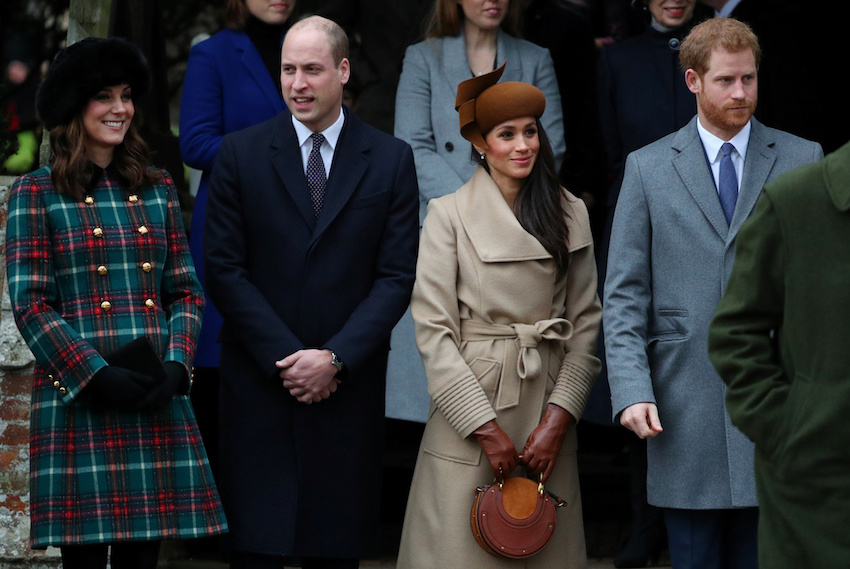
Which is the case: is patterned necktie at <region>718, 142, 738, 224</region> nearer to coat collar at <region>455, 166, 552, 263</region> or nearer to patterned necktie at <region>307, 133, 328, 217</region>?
coat collar at <region>455, 166, 552, 263</region>

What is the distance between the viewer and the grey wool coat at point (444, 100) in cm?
512

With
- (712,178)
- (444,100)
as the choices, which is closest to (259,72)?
(444,100)

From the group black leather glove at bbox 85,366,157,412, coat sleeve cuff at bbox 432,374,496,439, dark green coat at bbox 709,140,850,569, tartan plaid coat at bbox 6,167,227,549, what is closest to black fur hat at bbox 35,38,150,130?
tartan plaid coat at bbox 6,167,227,549

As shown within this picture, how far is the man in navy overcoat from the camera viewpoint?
4082mm

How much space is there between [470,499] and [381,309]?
26.3 inches

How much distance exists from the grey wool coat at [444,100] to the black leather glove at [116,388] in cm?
165

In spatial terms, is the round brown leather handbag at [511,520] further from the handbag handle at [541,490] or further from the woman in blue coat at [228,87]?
the woman in blue coat at [228,87]

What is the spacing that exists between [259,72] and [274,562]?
191cm

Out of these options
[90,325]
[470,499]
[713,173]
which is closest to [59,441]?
[90,325]

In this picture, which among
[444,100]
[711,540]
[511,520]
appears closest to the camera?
[511,520]

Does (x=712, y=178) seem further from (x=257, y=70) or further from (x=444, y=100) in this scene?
(x=257, y=70)

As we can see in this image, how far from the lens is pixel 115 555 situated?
13.2ft

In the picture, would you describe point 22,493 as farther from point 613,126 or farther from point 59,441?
point 613,126

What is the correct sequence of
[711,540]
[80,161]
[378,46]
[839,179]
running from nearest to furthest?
1. [839,179]
2. [711,540]
3. [80,161]
4. [378,46]
